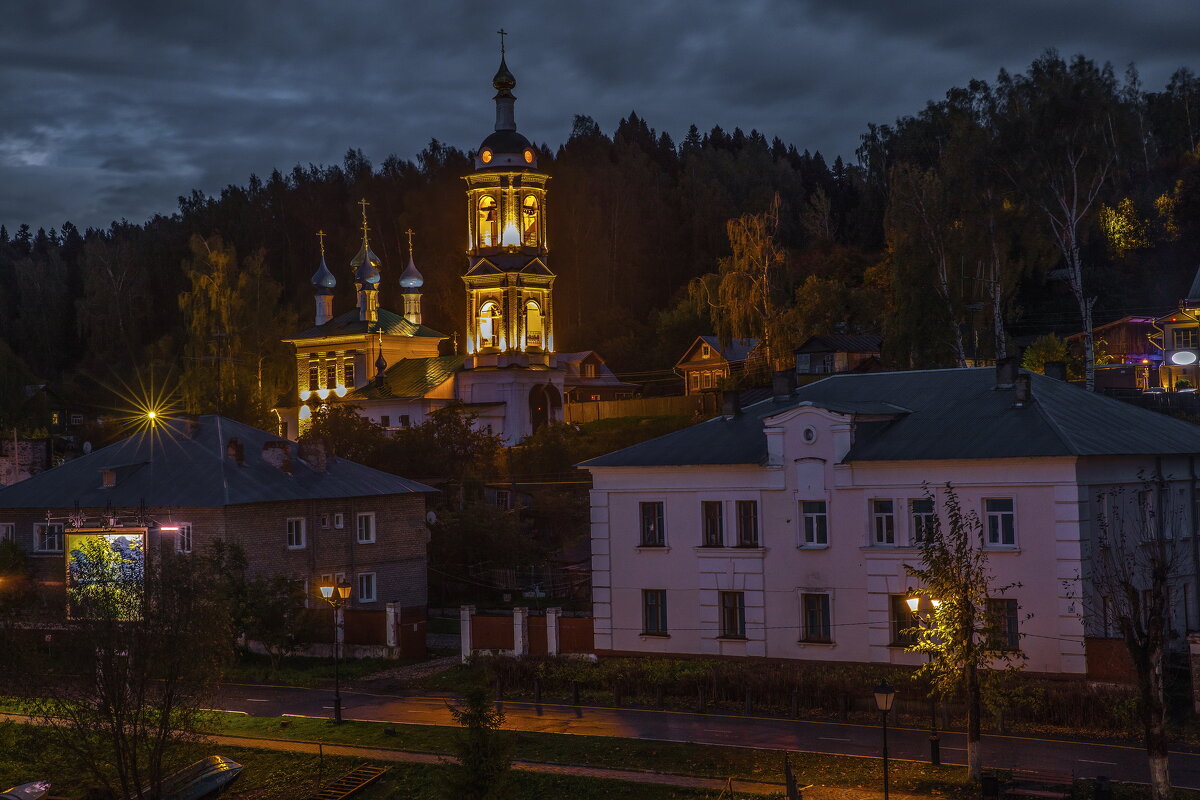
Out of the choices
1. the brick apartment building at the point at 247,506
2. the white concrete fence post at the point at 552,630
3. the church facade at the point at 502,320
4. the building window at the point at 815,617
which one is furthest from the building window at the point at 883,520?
the church facade at the point at 502,320

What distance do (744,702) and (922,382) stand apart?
10098 millimetres

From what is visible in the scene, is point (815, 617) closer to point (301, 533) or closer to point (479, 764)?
point (479, 764)

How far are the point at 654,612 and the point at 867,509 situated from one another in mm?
6419

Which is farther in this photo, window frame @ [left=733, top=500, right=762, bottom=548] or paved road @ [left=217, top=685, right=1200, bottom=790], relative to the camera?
window frame @ [left=733, top=500, right=762, bottom=548]

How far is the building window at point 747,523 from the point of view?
37.1 m

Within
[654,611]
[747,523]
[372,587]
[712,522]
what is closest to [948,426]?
[747,523]

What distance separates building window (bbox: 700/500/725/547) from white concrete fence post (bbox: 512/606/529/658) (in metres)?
5.46

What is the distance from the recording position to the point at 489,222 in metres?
91.0

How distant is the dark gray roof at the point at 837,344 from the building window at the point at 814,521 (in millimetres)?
38907

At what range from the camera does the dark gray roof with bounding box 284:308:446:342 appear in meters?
103

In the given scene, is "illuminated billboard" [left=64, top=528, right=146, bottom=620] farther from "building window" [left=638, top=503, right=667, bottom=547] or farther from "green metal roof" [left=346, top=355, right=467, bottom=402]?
"green metal roof" [left=346, top=355, right=467, bottom=402]

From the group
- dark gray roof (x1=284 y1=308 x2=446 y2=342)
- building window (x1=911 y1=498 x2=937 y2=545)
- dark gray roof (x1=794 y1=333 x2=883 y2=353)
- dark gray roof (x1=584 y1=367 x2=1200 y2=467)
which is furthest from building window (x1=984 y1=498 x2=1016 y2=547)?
dark gray roof (x1=284 y1=308 x2=446 y2=342)

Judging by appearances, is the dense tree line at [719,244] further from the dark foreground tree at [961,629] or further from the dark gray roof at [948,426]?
the dark foreground tree at [961,629]

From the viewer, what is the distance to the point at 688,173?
124m
